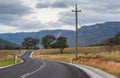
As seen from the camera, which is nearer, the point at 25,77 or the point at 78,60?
the point at 25,77

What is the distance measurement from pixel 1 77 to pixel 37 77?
7.49 feet

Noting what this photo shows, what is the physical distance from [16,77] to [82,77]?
4575 mm

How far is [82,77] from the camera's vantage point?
2600cm

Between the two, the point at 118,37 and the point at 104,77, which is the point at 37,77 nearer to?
the point at 104,77

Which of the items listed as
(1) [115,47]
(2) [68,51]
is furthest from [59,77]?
(2) [68,51]

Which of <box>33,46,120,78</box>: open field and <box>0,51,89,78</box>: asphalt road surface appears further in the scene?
<box>33,46,120,78</box>: open field

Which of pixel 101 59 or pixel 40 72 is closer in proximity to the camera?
pixel 40 72

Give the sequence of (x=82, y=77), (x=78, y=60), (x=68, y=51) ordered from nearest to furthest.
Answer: (x=82, y=77) < (x=78, y=60) < (x=68, y=51)

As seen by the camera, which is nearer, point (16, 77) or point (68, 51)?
point (16, 77)

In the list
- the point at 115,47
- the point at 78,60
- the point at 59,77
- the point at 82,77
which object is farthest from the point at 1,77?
the point at 115,47

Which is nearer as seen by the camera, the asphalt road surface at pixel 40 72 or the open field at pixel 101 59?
the asphalt road surface at pixel 40 72

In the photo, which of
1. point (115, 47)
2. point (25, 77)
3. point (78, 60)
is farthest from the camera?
point (115, 47)

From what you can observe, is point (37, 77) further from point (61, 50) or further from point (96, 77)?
point (61, 50)

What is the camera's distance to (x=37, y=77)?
24609mm
